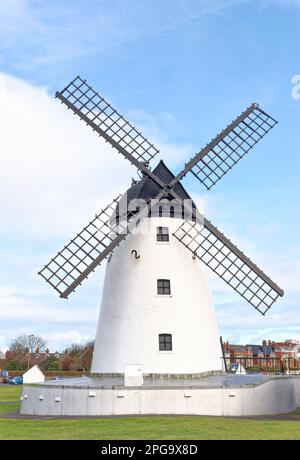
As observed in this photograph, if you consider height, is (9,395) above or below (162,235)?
below

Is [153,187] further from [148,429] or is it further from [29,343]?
[29,343]

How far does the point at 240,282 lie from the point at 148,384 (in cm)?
592

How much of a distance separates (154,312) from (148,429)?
8599mm

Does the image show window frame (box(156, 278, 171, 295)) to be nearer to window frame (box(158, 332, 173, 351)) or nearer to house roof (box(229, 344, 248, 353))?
window frame (box(158, 332, 173, 351))

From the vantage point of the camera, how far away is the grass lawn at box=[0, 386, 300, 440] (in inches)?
476

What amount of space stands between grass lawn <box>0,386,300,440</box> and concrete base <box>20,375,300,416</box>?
176 centimetres

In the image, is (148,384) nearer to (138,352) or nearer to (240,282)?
(138,352)

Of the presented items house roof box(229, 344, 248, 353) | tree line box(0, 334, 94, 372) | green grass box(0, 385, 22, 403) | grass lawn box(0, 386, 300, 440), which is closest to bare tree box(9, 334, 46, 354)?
tree line box(0, 334, 94, 372)

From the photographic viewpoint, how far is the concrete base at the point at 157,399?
711 inches

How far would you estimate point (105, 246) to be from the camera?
21.9 metres

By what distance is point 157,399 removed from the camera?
18047mm

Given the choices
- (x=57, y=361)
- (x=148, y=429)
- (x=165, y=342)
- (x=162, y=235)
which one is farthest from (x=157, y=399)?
(x=57, y=361)

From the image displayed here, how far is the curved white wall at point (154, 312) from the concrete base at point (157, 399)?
81.1 inches

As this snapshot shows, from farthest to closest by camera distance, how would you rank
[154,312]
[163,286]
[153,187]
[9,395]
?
1. [9,395]
2. [153,187]
3. [163,286]
4. [154,312]
